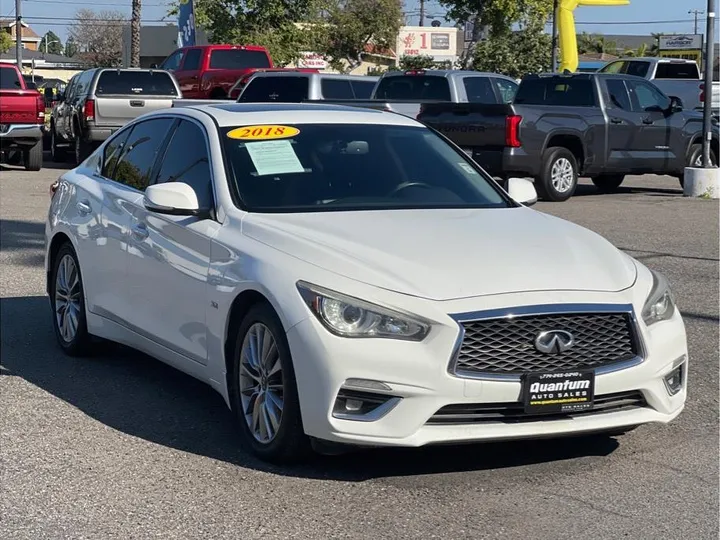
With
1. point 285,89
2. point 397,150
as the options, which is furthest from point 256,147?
point 285,89

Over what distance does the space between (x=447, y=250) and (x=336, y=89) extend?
1603 centimetres

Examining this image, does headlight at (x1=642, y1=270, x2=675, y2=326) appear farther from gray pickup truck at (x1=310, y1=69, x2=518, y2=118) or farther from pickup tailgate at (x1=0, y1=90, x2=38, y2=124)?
pickup tailgate at (x1=0, y1=90, x2=38, y2=124)

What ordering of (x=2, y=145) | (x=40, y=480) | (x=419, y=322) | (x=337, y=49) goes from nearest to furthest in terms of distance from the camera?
(x=419, y=322) → (x=40, y=480) → (x=2, y=145) → (x=337, y=49)

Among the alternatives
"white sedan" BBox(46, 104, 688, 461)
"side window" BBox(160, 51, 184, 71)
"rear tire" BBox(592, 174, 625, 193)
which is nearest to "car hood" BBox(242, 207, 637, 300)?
"white sedan" BBox(46, 104, 688, 461)

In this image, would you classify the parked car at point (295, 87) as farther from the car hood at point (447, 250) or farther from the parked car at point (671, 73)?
the car hood at point (447, 250)

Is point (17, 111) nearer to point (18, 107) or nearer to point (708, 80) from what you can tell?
point (18, 107)

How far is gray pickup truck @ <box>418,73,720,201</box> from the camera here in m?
17.8

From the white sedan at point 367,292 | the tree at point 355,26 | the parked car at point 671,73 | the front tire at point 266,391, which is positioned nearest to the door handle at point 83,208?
the white sedan at point 367,292

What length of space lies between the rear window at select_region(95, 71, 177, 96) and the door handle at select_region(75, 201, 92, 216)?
1655 cm

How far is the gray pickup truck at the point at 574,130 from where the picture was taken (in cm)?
1775

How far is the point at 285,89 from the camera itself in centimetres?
2117

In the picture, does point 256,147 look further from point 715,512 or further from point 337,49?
point 337,49

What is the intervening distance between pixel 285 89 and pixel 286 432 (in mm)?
16312

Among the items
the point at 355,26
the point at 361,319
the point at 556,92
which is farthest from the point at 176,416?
the point at 355,26
